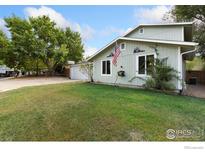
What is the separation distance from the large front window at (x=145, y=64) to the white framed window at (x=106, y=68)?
226 centimetres

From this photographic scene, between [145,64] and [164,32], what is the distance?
7.55 feet

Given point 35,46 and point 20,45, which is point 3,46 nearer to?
point 20,45

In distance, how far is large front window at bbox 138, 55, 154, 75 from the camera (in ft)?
30.2

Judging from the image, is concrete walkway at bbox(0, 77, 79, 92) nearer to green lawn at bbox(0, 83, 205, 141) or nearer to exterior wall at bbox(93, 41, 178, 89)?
exterior wall at bbox(93, 41, 178, 89)

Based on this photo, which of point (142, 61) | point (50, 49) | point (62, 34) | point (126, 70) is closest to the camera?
point (142, 61)

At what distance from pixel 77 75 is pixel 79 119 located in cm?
1307

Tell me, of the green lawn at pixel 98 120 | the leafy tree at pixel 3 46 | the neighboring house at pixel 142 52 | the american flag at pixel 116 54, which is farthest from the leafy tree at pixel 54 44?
the green lawn at pixel 98 120

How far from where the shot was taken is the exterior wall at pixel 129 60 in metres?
8.70

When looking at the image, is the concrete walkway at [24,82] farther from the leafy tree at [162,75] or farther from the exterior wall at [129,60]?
the leafy tree at [162,75]

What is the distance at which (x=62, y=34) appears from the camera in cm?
1731

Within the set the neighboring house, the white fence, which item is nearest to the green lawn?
the neighboring house
